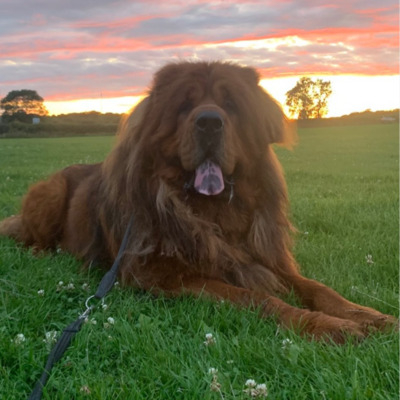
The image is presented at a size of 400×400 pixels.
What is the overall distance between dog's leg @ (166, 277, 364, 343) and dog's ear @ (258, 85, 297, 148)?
130 centimetres

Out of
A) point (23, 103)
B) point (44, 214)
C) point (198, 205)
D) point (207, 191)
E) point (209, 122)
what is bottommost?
point (44, 214)

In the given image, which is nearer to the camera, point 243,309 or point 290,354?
point 290,354

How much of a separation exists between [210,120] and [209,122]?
16mm

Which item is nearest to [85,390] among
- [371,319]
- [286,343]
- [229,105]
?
[286,343]

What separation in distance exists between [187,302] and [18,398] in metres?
1.36

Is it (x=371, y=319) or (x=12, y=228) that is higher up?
(x=12, y=228)

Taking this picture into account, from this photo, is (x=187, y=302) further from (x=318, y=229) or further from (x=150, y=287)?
(x=318, y=229)

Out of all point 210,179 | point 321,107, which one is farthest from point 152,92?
point 321,107

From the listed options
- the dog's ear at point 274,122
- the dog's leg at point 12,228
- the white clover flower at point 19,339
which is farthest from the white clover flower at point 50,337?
the dog's leg at point 12,228

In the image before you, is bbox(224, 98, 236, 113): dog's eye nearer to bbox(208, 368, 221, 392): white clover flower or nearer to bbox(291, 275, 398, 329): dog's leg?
bbox(291, 275, 398, 329): dog's leg

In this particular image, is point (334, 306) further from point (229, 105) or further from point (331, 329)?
point (229, 105)

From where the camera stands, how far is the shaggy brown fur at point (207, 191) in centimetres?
376

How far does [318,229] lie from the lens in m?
6.35

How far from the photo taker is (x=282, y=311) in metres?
3.29
